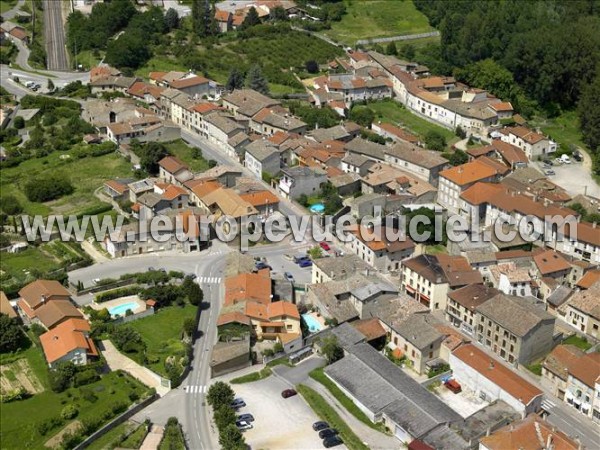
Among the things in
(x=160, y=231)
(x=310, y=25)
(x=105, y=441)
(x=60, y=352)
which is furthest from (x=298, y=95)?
(x=105, y=441)

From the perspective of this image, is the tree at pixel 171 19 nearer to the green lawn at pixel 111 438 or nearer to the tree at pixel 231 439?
the green lawn at pixel 111 438

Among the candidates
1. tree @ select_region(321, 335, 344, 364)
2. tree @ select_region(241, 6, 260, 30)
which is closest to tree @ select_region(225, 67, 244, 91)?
tree @ select_region(241, 6, 260, 30)

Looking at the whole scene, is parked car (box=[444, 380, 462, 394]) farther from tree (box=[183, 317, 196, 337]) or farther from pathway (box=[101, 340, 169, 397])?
pathway (box=[101, 340, 169, 397])

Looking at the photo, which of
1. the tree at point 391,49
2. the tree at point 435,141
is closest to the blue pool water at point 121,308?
the tree at point 435,141

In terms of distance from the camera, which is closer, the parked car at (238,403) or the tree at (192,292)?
the parked car at (238,403)

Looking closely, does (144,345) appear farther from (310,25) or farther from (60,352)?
(310,25)
